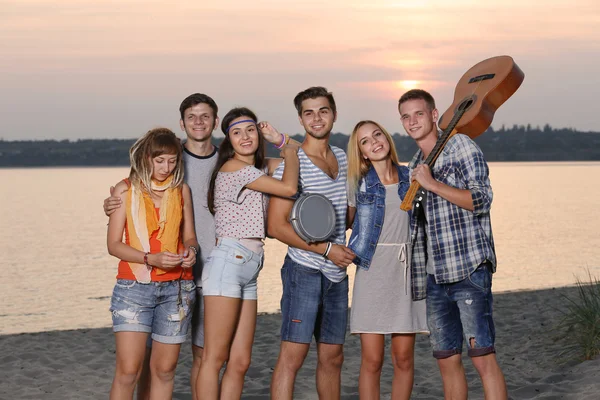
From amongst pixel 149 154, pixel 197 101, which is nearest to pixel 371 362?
pixel 149 154

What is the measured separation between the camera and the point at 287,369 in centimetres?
525

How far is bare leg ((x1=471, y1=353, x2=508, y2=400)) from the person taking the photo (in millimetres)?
4918

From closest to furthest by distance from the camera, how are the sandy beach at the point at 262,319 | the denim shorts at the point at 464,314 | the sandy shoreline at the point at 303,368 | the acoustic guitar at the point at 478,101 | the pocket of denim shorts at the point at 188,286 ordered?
the denim shorts at the point at 464,314 < the acoustic guitar at the point at 478,101 < the pocket of denim shorts at the point at 188,286 < the sandy shoreline at the point at 303,368 < the sandy beach at the point at 262,319

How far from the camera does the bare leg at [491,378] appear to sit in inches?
194

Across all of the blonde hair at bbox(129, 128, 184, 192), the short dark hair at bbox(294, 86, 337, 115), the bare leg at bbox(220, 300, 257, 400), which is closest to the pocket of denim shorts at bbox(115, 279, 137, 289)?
the blonde hair at bbox(129, 128, 184, 192)

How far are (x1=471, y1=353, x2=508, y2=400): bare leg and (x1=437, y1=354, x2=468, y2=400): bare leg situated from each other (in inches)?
6.7

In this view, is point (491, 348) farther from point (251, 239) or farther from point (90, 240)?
point (90, 240)

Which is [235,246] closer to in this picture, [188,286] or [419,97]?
[188,286]

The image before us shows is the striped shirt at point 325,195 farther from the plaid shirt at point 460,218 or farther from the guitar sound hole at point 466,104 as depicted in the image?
the guitar sound hole at point 466,104

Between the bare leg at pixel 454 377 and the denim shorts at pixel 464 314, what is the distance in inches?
2.2

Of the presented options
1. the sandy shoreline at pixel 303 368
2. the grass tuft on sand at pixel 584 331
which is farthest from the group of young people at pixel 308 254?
Result: the grass tuft on sand at pixel 584 331

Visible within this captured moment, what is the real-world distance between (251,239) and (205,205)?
47cm

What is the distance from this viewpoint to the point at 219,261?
5125mm

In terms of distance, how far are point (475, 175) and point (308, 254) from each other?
43.0 inches
